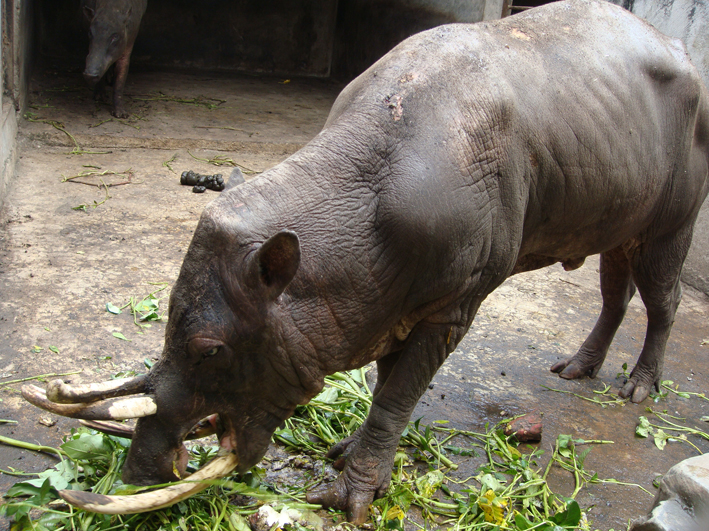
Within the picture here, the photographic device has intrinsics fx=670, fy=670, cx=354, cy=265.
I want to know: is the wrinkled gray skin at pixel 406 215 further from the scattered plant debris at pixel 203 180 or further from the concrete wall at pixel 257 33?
the concrete wall at pixel 257 33

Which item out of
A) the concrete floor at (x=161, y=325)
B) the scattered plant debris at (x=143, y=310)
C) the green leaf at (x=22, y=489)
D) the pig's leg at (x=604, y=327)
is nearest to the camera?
the green leaf at (x=22, y=489)

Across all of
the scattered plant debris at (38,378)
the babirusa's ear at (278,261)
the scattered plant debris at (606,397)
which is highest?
the babirusa's ear at (278,261)

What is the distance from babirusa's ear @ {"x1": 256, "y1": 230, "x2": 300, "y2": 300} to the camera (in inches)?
93.9

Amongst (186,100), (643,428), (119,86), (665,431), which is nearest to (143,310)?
(643,428)

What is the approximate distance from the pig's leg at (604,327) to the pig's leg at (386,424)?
198 cm

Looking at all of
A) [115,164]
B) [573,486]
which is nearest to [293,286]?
[573,486]

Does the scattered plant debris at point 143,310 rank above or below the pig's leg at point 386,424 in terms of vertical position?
below

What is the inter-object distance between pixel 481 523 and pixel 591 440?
1.31 meters

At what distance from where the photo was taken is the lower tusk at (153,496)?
239 cm

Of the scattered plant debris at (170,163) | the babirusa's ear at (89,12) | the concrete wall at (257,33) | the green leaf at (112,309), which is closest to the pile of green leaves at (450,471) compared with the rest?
the green leaf at (112,309)

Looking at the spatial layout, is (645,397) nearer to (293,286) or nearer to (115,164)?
(293,286)

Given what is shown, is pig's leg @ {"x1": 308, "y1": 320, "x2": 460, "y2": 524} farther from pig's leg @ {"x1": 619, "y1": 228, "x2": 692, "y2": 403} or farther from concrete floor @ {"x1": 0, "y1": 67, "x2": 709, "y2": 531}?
pig's leg @ {"x1": 619, "y1": 228, "x2": 692, "y2": 403}

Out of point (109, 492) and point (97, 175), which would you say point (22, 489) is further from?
point (97, 175)

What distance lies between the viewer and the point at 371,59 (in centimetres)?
1148
